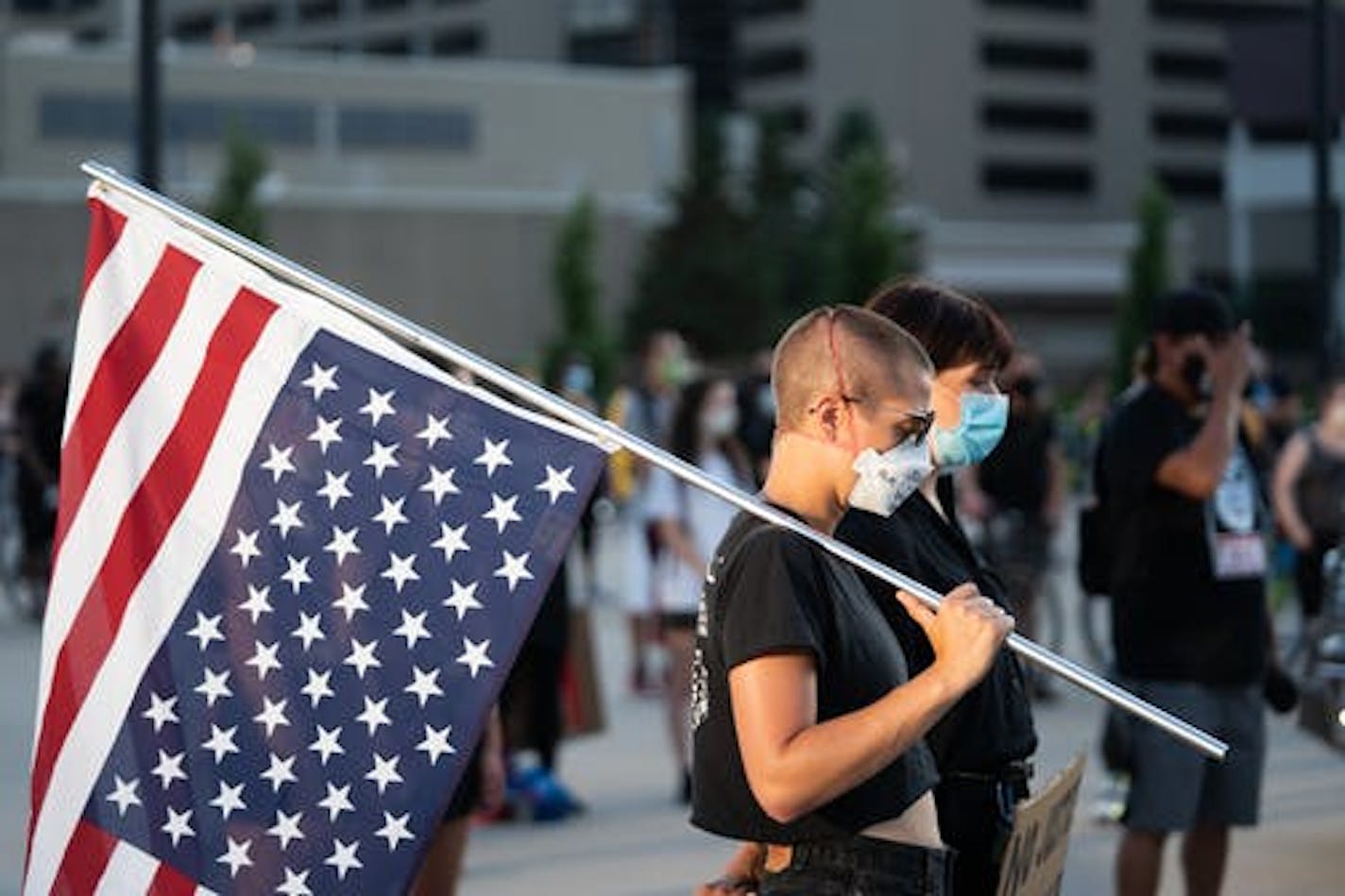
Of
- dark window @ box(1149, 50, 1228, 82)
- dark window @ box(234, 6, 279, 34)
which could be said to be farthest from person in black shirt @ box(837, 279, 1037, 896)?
dark window @ box(234, 6, 279, 34)

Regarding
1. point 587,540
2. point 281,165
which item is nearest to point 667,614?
point 587,540

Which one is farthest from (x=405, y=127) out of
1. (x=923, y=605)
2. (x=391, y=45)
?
(x=923, y=605)

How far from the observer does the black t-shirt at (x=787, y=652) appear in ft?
13.1

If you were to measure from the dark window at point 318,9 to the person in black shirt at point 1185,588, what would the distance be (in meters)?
124

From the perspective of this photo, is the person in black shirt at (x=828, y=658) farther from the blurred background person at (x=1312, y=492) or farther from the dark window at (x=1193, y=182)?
the dark window at (x=1193, y=182)

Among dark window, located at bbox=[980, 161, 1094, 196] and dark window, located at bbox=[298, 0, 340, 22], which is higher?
dark window, located at bbox=[298, 0, 340, 22]

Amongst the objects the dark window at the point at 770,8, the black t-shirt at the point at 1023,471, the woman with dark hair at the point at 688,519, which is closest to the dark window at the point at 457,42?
the dark window at the point at 770,8

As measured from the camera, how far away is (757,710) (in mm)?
3955

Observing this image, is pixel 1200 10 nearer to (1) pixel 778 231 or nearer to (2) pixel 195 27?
(1) pixel 778 231

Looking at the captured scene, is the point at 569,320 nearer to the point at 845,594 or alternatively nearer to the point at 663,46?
the point at 663,46

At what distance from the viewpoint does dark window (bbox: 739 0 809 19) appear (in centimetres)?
11791

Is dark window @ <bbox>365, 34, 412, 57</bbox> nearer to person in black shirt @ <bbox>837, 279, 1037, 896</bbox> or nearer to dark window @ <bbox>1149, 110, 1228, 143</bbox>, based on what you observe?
dark window @ <bbox>1149, 110, 1228, 143</bbox>

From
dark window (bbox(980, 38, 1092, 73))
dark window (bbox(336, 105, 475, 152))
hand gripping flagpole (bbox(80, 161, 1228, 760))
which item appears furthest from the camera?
dark window (bbox(980, 38, 1092, 73))

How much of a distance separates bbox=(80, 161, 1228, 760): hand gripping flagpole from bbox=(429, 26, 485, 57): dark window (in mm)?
118619
